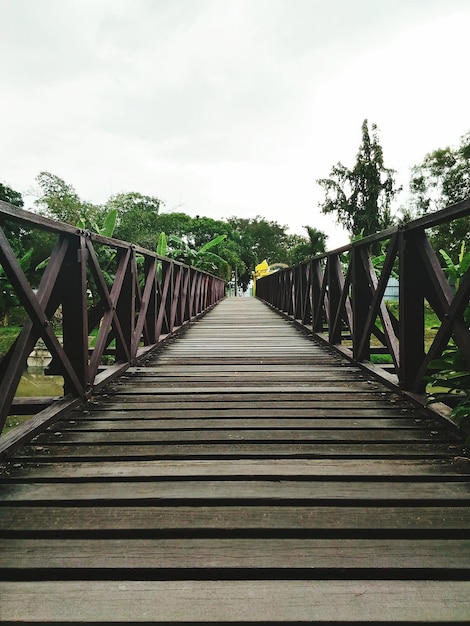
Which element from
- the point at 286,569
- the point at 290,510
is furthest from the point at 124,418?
the point at 286,569

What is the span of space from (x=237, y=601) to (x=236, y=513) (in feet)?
1.10

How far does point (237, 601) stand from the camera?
1.03 metres

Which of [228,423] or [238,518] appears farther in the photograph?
[228,423]

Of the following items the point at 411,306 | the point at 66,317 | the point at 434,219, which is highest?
the point at 434,219

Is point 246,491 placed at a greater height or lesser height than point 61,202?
lesser

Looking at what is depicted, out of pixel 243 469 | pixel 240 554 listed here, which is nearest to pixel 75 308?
A: pixel 243 469

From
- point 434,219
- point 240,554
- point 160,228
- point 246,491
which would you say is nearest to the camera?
point 240,554

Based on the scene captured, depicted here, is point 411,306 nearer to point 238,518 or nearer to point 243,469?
point 243,469

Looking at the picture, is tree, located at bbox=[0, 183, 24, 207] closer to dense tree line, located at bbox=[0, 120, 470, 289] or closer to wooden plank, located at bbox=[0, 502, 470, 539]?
dense tree line, located at bbox=[0, 120, 470, 289]

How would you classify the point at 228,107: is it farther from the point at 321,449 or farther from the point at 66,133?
the point at 321,449

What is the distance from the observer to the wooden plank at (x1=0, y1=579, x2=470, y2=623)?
0.99m

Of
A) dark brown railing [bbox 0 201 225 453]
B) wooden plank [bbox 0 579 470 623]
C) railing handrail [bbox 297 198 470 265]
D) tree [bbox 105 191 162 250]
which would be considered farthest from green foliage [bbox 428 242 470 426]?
tree [bbox 105 191 162 250]

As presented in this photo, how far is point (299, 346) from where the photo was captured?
4664mm

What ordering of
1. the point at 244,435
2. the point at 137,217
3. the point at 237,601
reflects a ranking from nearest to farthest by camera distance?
the point at 237,601 < the point at 244,435 < the point at 137,217
